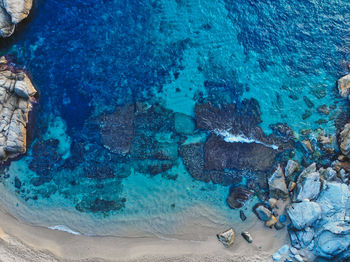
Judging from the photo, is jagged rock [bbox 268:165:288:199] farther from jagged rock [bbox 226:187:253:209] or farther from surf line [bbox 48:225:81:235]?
surf line [bbox 48:225:81:235]

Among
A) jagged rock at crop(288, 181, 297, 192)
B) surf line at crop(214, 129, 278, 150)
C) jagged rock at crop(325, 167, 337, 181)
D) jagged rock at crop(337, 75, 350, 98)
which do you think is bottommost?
jagged rock at crop(288, 181, 297, 192)

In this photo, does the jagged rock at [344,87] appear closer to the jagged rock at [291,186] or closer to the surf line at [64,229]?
the jagged rock at [291,186]

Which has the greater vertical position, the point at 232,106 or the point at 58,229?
the point at 232,106

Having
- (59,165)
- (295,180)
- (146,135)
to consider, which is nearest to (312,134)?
(295,180)

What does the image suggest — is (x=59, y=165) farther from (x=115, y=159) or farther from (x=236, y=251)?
(x=236, y=251)

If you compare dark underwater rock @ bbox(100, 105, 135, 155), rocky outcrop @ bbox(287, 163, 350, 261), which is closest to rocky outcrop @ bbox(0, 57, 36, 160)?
dark underwater rock @ bbox(100, 105, 135, 155)

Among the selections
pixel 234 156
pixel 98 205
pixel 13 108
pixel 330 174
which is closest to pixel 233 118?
pixel 234 156
